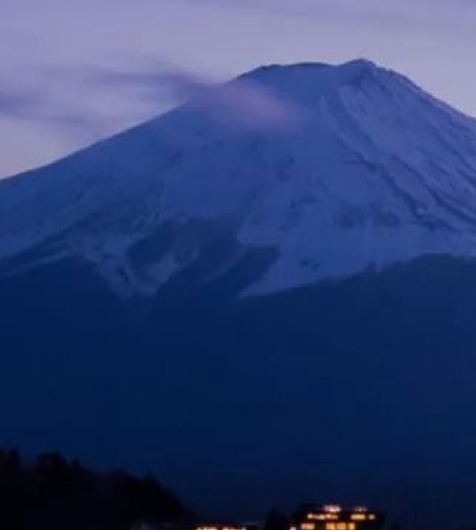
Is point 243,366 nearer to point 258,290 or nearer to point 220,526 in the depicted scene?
point 258,290

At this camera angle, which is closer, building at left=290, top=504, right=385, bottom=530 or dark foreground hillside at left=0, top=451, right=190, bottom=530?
building at left=290, top=504, right=385, bottom=530

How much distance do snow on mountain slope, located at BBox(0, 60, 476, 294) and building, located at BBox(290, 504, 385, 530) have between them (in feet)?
225

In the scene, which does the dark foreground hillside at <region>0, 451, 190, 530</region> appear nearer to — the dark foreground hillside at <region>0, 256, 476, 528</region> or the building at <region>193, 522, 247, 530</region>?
the building at <region>193, 522, 247, 530</region>

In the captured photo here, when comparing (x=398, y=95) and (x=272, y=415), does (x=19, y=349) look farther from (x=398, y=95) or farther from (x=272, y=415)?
(x=398, y=95)

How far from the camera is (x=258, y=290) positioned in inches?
4001

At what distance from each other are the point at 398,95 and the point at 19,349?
63.4ft

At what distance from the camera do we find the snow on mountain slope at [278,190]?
10300 centimetres

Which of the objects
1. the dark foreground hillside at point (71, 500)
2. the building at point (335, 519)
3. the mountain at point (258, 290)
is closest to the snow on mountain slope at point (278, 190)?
the mountain at point (258, 290)

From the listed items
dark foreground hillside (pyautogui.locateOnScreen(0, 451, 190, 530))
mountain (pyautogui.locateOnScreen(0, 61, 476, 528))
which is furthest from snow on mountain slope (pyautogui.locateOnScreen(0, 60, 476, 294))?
dark foreground hillside (pyautogui.locateOnScreen(0, 451, 190, 530))

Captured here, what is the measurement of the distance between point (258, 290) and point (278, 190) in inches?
272

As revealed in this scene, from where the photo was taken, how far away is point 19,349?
104 m

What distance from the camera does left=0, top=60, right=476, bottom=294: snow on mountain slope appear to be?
338ft

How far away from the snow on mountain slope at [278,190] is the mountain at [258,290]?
93 millimetres

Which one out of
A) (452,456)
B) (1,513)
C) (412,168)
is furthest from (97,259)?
(1,513)
